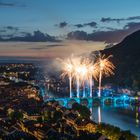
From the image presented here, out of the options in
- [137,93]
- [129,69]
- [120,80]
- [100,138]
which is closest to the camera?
[100,138]

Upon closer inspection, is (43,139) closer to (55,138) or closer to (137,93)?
(55,138)

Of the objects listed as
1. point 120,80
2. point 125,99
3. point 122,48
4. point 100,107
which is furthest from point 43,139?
point 122,48

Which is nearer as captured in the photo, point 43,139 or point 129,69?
point 43,139

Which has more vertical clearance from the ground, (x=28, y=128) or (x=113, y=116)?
(x=28, y=128)

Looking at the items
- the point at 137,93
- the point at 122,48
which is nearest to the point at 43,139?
the point at 137,93

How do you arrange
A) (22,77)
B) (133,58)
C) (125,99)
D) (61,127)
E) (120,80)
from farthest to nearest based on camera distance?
(22,77) → (133,58) → (120,80) → (125,99) → (61,127)

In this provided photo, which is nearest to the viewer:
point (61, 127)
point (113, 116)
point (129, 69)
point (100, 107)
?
point (61, 127)

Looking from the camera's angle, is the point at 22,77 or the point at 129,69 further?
the point at 22,77

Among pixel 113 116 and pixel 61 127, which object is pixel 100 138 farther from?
pixel 113 116

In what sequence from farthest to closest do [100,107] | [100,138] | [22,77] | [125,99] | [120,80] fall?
[22,77], [120,80], [125,99], [100,107], [100,138]

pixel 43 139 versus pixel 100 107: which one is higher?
pixel 43 139
